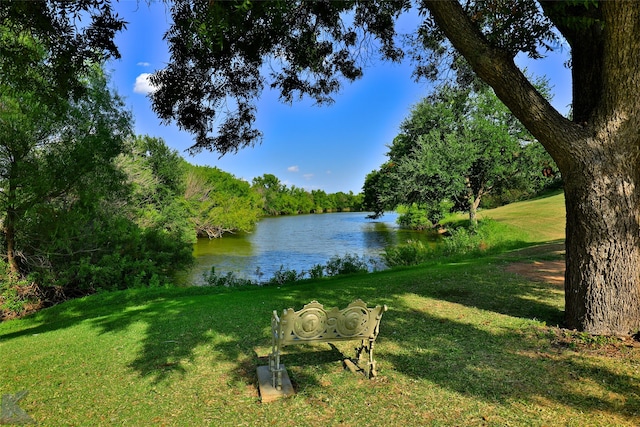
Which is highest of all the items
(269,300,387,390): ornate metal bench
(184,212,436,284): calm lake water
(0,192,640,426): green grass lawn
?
(269,300,387,390): ornate metal bench

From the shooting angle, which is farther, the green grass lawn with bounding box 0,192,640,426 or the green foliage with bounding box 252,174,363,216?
the green foliage with bounding box 252,174,363,216

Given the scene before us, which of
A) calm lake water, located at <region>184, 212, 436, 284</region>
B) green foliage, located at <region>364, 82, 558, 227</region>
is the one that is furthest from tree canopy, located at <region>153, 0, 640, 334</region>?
green foliage, located at <region>364, 82, 558, 227</region>

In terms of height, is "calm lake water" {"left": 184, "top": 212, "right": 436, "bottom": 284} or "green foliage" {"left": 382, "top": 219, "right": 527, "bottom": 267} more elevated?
"green foliage" {"left": 382, "top": 219, "right": 527, "bottom": 267}

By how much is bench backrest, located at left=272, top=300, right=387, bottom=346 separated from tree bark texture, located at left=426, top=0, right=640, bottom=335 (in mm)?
3041

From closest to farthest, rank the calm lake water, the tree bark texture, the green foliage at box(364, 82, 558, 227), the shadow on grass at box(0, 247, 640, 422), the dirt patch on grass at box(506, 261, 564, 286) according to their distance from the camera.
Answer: the shadow on grass at box(0, 247, 640, 422) < the tree bark texture < the dirt patch on grass at box(506, 261, 564, 286) < the calm lake water < the green foliage at box(364, 82, 558, 227)

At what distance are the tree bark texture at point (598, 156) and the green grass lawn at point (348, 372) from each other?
0.60 metres

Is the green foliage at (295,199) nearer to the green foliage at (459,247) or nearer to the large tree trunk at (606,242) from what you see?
the green foliage at (459,247)

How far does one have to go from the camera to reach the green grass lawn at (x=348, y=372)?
3.40 m

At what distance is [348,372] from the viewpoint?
4297mm

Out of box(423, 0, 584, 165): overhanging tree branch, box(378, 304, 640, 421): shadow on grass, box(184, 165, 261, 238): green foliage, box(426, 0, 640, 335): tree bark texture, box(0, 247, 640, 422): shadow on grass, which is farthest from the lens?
box(184, 165, 261, 238): green foliage

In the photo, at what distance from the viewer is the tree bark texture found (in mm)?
4637

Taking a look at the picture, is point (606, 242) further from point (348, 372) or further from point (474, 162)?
point (474, 162)

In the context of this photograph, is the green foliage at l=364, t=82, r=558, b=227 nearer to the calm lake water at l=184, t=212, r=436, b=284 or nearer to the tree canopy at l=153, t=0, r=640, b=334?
the calm lake water at l=184, t=212, r=436, b=284

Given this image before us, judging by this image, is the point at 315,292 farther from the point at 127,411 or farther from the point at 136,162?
the point at 136,162
